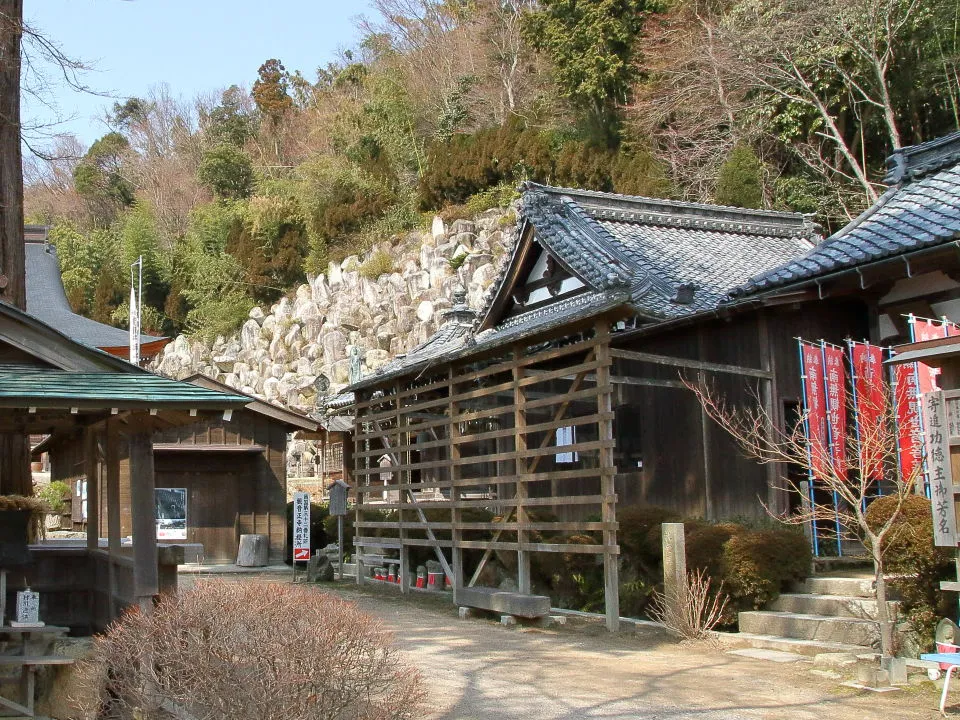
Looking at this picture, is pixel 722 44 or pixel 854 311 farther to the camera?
pixel 722 44

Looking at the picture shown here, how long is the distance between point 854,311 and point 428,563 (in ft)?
27.9

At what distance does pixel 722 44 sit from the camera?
98.2 feet

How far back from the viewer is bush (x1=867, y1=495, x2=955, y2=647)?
872cm

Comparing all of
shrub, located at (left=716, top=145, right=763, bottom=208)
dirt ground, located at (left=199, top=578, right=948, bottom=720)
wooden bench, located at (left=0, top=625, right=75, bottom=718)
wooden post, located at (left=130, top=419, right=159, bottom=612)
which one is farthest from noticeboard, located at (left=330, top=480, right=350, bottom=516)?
shrub, located at (left=716, top=145, right=763, bottom=208)

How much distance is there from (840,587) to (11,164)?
37.7 ft

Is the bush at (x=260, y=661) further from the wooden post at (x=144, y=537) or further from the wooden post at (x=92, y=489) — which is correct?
the wooden post at (x=92, y=489)

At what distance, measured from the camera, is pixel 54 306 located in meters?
28.8

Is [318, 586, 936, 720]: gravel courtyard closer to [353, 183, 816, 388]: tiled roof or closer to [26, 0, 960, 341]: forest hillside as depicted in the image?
[353, 183, 816, 388]: tiled roof

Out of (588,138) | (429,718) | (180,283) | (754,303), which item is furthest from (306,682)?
(180,283)

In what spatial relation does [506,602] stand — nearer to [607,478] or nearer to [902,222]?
[607,478]

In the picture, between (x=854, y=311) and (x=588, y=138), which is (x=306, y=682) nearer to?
(x=854, y=311)

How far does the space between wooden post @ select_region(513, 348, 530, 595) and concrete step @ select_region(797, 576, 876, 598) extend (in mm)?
3649

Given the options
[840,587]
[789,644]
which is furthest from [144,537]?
[840,587]

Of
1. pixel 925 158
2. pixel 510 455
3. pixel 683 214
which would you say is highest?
pixel 683 214
